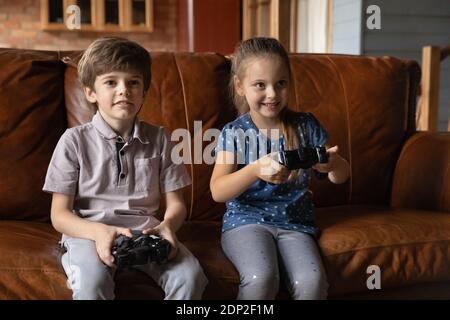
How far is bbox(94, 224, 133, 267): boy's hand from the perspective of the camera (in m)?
1.18

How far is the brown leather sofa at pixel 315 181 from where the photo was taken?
4.40ft

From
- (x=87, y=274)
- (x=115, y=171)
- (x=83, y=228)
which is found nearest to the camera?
(x=87, y=274)

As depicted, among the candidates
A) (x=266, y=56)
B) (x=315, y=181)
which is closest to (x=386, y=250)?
(x=315, y=181)

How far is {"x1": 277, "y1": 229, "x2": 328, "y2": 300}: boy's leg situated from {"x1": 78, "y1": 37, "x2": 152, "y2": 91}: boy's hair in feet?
1.72

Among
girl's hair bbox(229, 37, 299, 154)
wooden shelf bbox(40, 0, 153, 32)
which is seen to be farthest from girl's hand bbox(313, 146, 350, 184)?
wooden shelf bbox(40, 0, 153, 32)

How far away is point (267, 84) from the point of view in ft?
4.65

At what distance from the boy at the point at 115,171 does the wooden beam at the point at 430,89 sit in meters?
2.06

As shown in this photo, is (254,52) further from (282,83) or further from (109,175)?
(109,175)

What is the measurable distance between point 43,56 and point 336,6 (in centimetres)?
265

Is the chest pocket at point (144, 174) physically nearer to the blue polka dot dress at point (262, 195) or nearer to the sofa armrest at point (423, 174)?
the blue polka dot dress at point (262, 195)

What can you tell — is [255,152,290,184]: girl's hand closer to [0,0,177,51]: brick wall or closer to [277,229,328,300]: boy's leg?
[277,229,328,300]: boy's leg

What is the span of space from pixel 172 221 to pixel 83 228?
0.67 ft

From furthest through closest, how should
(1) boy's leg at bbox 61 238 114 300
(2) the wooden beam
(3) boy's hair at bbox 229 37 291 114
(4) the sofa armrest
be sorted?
(2) the wooden beam → (4) the sofa armrest → (3) boy's hair at bbox 229 37 291 114 → (1) boy's leg at bbox 61 238 114 300

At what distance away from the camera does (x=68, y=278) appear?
1.19m
